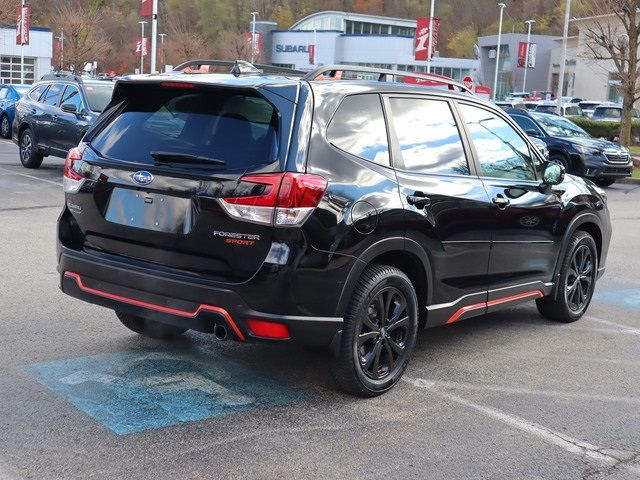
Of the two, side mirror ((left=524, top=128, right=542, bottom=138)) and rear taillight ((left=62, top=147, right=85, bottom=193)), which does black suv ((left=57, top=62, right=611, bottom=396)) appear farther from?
side mirror ((left=524, top=128, right=542, bottom=138))

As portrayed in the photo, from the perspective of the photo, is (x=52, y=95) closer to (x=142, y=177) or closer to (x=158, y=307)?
(x=142, y=177)

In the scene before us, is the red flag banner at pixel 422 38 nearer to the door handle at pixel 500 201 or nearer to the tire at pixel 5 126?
the tire at pixel 5 126

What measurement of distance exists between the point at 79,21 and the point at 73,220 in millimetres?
53787

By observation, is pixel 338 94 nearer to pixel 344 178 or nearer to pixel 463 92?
pixel 344 178

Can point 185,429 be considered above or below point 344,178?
below

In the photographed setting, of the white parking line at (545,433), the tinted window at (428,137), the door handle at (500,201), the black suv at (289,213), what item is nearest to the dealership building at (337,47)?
the door handle at (500,201)

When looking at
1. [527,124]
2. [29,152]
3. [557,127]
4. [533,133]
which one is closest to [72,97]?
[29,152]

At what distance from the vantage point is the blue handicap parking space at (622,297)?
26.0ft

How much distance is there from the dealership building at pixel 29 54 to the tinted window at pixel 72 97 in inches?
2024

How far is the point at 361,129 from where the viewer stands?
4977 mm

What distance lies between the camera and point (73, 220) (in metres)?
5.11

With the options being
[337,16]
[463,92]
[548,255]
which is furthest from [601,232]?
[337,16]

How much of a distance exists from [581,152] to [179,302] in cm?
1689

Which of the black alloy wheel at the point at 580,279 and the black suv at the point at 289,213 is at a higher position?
the black suv at the point at 289,213
